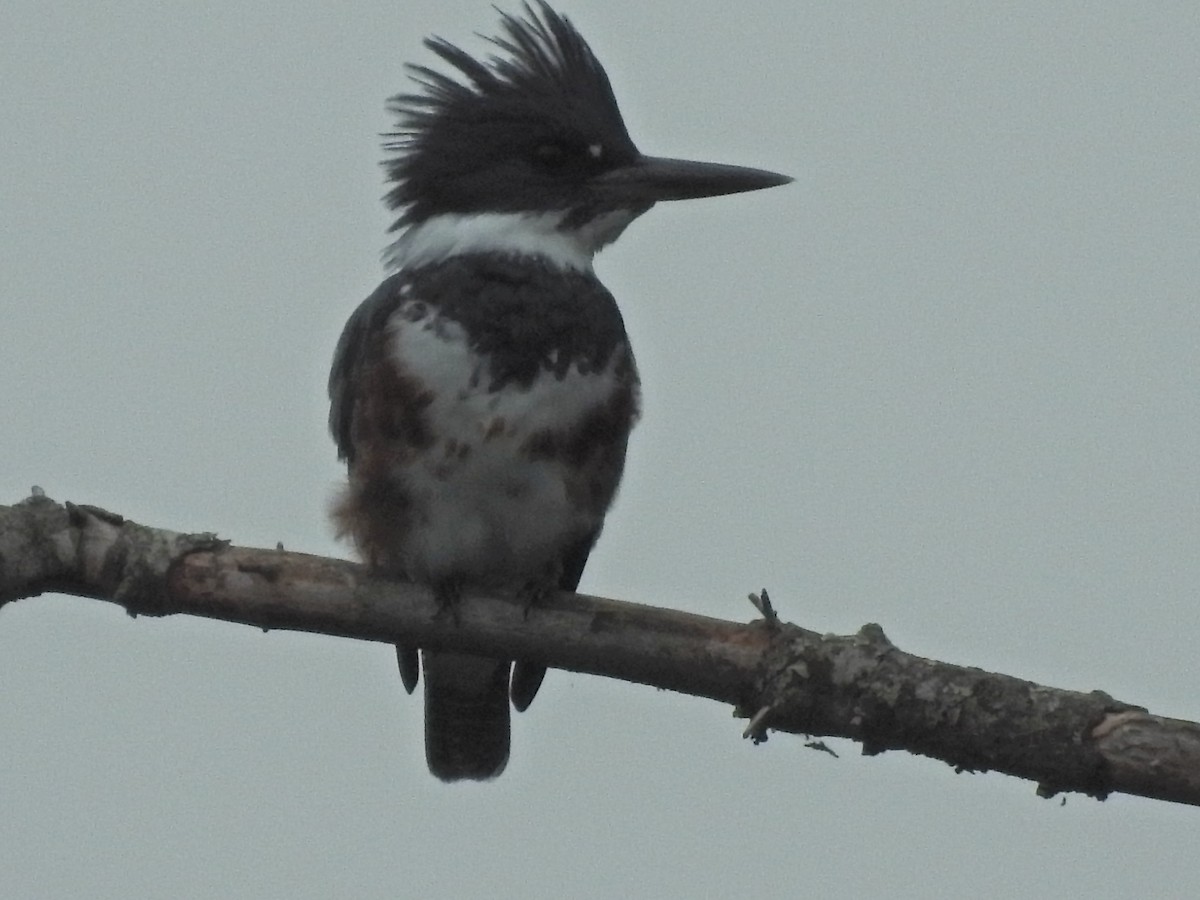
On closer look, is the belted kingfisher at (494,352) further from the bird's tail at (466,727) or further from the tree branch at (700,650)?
the tree branch at (700,650)

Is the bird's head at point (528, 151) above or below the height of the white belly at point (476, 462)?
above

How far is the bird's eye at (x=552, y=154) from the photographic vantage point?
3.84 metres

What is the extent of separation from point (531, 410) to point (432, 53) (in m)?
1.14

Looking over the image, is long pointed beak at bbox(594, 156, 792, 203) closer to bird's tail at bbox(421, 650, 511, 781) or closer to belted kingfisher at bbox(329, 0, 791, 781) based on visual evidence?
belted kingfisher at bbox(329, 0, 791, 781)

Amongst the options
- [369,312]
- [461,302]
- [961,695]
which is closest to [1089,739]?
[961,695]

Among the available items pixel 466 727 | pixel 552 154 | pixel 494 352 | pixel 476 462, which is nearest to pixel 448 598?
pixel 476 462

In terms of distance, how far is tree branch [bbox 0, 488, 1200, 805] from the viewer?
2805 millimetres

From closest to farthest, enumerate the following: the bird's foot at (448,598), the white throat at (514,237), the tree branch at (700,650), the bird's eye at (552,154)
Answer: the tree branch at (700,650)
the bird's foot at (448,598)
the white throat at (514,237)
the bird's eye at (552,154)

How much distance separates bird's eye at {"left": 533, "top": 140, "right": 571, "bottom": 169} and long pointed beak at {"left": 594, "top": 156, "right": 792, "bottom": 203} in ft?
0.30

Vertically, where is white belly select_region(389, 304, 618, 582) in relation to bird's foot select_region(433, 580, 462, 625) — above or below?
above

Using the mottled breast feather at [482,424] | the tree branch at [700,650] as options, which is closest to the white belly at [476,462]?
the mottled breast feather at [482,424]

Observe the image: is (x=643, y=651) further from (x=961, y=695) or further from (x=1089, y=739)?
(x=1089, y=739)

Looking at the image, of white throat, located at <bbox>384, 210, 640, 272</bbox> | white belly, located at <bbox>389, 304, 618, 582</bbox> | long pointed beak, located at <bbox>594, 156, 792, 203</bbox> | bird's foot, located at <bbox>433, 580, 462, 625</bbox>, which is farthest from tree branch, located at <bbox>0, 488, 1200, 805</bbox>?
long pointed beak, located at <bbox>594, 156, 792, 203</bbox>

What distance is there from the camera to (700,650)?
117 inches
